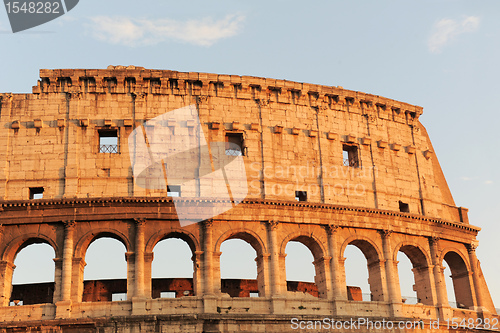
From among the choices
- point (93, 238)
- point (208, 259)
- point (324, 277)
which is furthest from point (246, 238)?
point (93, 238)

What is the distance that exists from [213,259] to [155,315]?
3.66 metres

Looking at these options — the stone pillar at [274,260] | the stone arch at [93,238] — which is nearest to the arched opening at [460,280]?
the stone pillar at [274,260]

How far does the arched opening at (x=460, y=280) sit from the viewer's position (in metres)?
35.3

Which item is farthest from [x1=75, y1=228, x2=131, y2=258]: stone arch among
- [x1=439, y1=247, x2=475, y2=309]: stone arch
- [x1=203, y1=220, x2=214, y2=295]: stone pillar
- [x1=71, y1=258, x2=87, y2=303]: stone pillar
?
[x1=439, y1=247, x2=475, y2=309]: stone arch

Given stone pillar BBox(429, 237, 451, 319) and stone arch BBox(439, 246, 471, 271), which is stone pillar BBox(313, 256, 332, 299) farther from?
stone arch BBox(439, 246, 471, 271)

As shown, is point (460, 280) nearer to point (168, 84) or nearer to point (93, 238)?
point (168, 84)

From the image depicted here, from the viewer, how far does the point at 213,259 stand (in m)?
30.8

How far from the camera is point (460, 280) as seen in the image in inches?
1420

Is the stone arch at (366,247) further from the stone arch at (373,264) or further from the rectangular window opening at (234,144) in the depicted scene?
the rectangular window opening at (234,144)

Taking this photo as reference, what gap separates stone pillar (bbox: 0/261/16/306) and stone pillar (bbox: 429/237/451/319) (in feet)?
62.8

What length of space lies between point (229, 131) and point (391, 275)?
32.5 ft

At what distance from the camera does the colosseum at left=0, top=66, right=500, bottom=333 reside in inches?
1177

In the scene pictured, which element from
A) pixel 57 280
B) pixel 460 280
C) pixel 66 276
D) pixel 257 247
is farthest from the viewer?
pixel 460 280

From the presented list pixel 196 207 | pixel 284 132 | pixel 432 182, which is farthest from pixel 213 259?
pixel 432 182
